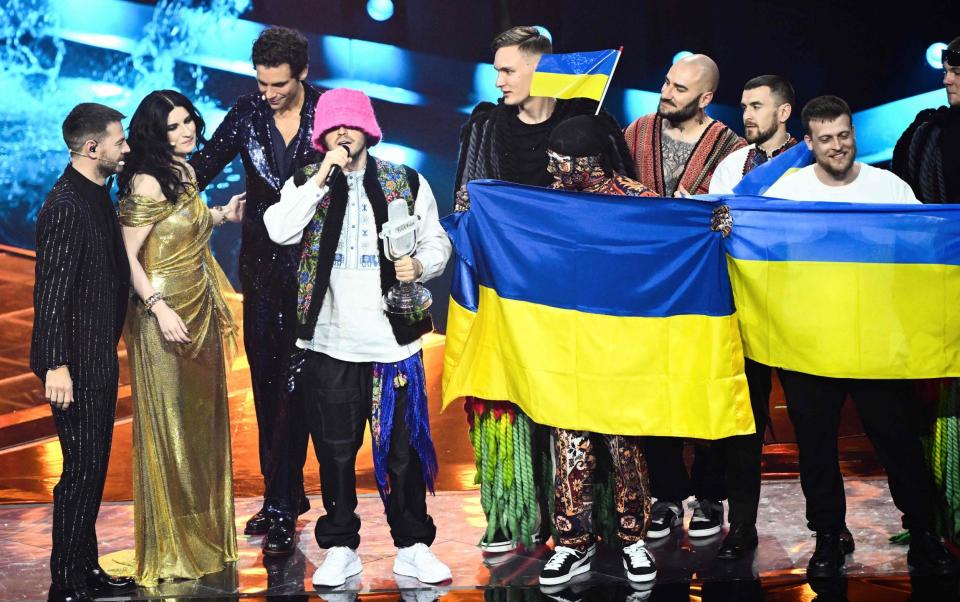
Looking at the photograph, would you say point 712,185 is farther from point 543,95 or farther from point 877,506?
point 877,506

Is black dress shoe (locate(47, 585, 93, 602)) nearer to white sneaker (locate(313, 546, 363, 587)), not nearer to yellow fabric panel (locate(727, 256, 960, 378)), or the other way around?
white sneaker (locate(313, 546, 363, 587))

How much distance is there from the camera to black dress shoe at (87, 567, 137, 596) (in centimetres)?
391

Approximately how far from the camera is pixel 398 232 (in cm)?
379

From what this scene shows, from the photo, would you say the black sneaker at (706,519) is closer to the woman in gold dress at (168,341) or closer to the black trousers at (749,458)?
the black trousers at (749,458)

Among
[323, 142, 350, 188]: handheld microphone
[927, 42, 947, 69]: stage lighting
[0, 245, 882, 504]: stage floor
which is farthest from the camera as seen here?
[927, 42, 947, 69]: stage lighting

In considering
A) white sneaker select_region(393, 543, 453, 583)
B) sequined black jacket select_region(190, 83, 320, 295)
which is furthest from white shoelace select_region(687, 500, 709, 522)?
sequined black jacket select_region(190, 83, 320, 295)

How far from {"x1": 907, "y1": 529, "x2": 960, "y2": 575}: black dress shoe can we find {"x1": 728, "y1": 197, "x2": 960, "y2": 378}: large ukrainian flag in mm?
526

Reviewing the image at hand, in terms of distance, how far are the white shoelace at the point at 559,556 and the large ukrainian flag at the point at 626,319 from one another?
394 mm

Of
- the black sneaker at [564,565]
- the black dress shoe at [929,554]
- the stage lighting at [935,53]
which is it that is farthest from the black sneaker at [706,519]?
the stage lighting at [935,53]

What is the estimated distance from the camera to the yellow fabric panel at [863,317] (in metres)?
3.89

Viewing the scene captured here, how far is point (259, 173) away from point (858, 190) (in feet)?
6.75

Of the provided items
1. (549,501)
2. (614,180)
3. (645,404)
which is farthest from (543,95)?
(549,501)

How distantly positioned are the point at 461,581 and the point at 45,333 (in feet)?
4.87

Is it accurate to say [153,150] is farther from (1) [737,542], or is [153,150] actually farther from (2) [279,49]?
(1) [737,542]
